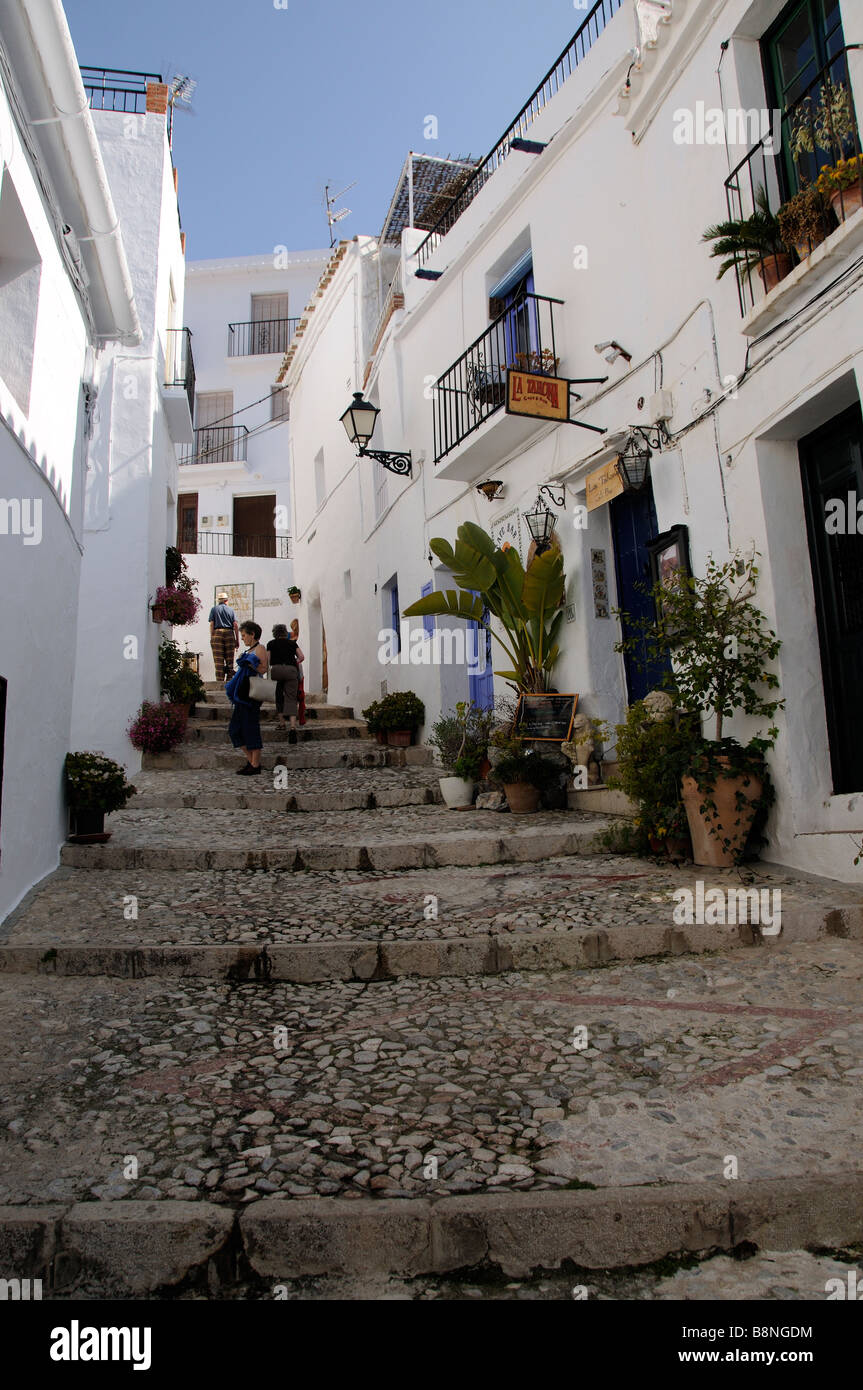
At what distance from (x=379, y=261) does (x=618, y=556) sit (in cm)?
973

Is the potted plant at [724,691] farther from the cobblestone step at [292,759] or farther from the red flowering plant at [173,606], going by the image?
the red flowering plant at [173,606]

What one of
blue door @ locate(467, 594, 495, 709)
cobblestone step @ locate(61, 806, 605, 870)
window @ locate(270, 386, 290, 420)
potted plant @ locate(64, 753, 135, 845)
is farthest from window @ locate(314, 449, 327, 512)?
potted plant @ locate(64, 753, 135, 845)

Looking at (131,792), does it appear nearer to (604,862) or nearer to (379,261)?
(604,862)

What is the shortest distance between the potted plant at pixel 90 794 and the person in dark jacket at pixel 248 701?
3030mm

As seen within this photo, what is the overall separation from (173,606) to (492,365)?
546 centimetres

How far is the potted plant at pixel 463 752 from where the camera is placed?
8.97 m

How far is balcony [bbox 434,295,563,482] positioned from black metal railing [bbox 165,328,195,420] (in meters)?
4.51

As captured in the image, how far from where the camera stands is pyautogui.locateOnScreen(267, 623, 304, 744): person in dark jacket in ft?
41.3

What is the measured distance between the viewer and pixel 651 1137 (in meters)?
2.87

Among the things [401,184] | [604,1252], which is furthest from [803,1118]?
[401,184]

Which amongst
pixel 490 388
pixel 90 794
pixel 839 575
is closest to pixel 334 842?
pixel 90 794

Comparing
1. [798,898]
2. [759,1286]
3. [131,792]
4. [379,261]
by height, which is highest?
[379,261]

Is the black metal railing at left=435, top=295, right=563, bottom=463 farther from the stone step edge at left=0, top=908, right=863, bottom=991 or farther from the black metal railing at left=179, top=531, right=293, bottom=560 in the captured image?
the black metal railing at left=179, top=531, right=293, bottom=560

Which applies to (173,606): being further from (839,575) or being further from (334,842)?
(839,575)
